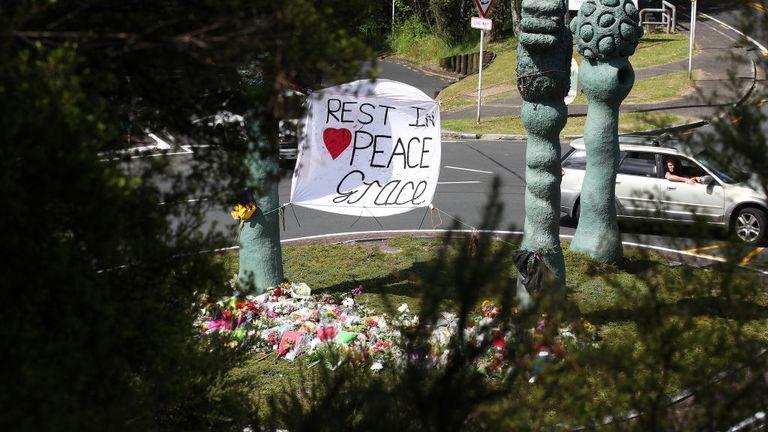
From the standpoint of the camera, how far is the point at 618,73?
11805mm

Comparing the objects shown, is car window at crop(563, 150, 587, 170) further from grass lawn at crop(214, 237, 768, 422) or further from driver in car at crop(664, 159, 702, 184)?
grass lawn at crop(214, 237, 768, 422)

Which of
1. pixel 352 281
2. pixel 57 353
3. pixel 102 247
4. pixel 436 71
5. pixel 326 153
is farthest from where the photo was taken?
pixel 436 71

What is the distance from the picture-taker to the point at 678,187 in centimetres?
1484

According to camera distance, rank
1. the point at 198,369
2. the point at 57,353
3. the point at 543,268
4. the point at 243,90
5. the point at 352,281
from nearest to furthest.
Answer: the point at 57,353, the point at 243,90, the point at 198,369, the point at 543,268, the point at 352,281

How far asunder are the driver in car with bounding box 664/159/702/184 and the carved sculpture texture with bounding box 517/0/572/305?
5.31m

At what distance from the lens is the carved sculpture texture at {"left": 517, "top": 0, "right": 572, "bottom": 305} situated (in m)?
9.51

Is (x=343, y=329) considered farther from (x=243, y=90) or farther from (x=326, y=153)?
(x=243, y=90)

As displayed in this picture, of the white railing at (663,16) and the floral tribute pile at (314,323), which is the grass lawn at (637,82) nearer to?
the white railing at (663,16)

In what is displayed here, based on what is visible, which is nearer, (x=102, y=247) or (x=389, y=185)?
(x=102, y=247)

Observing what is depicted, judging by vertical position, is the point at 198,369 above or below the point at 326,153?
below

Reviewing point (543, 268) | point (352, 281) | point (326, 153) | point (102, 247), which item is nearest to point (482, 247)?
point (102, 247)

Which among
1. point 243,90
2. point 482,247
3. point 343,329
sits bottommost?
point 343,329

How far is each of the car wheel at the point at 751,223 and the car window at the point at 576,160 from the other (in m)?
2.57

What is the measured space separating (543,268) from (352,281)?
9.83ft
